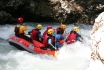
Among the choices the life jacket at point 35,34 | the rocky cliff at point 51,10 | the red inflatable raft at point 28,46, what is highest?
the rocky cliff at point 51,10

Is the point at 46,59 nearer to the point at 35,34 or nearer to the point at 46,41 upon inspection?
the point at 46,41

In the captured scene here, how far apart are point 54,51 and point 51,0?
5.49 metres

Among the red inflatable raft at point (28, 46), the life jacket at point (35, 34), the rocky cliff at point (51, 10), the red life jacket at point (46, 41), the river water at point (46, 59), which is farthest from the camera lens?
the rocky cliff at point (51, 10)

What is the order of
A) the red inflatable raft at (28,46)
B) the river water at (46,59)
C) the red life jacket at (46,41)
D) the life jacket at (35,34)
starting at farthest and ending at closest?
the life jacket at (35,34)
the red life jacket at (46,41)
the red inflatable raft at (28,46)
the river water at (46,59)

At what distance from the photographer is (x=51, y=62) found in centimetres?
810

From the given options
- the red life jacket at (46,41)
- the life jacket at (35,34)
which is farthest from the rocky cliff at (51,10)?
the red life jacket at (46,41)

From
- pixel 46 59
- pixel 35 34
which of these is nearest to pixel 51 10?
pixel 35 34

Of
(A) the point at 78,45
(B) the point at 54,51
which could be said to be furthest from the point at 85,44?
(B) the point at 54,51

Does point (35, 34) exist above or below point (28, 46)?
above

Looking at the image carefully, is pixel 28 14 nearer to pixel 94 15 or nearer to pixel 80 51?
pixel 94 15

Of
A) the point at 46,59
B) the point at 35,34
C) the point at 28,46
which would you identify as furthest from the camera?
the point at 35,34

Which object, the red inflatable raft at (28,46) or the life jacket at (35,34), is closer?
the red inflatable raft at (28,46)

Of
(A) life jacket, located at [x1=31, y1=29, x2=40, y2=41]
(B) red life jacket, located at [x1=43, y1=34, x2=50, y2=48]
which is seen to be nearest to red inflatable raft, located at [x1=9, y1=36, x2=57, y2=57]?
(B) red life jacket, located at [x1=43, y1=34, x2=50, y2=48]

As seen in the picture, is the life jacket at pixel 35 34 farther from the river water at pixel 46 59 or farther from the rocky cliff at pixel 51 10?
the rocky cliff at pixel 51 10
